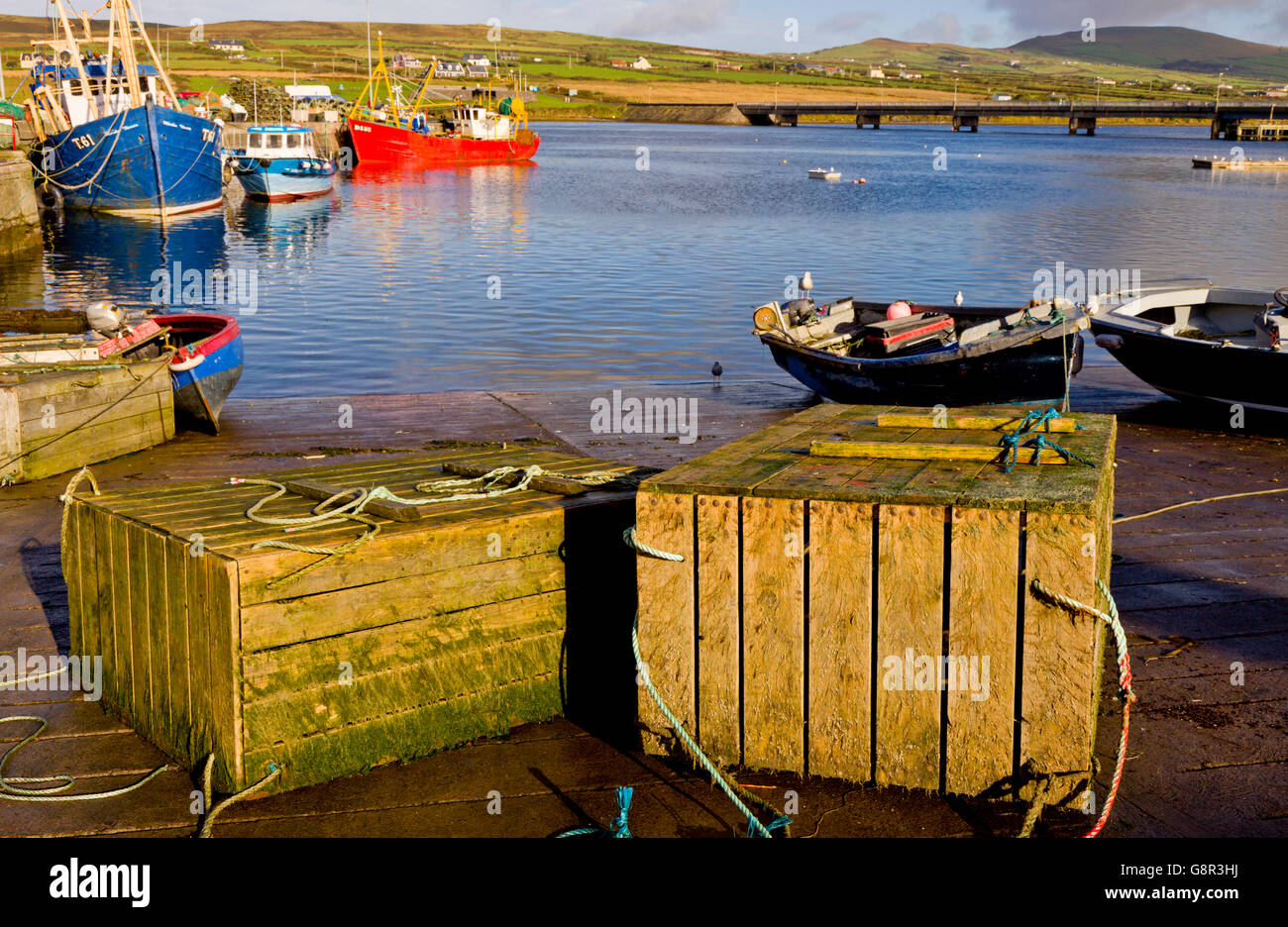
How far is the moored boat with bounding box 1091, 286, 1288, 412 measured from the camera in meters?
12.3

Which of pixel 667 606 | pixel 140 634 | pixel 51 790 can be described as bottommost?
pixel 51 790

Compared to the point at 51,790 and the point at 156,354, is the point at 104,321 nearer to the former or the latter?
the point at 156,354

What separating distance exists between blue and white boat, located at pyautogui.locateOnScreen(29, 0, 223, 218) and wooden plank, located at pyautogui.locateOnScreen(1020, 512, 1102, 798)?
5135 centimetres

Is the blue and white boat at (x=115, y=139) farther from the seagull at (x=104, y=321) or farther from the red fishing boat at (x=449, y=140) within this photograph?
the seagull at (x=104, y=321)

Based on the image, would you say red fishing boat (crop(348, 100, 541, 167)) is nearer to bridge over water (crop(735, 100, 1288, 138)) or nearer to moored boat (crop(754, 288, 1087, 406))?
moored boat (crop(754, 288, 1087, 406))

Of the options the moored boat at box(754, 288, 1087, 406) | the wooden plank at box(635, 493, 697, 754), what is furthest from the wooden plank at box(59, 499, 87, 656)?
the moored boat at box(754, 288, 1087, 406)

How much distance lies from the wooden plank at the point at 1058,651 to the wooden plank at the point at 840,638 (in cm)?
58

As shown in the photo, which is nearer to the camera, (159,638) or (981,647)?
(981,647)

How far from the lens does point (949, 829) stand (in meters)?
4.31

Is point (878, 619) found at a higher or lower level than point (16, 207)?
lower

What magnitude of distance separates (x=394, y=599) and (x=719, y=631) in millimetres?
1310

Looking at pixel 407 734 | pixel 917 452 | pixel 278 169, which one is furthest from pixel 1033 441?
pixel 278 169

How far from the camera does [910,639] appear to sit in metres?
4.39

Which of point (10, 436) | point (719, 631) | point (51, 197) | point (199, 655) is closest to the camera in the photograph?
point (199, 655)
